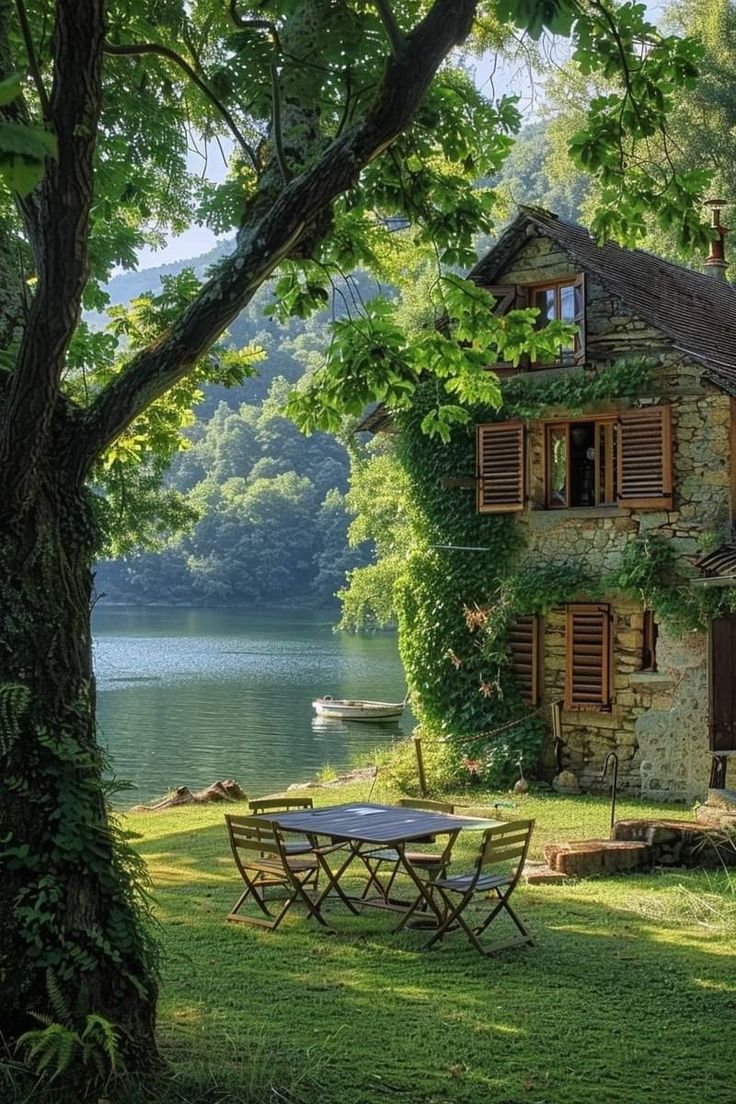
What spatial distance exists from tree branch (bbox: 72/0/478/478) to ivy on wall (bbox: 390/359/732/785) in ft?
36.1

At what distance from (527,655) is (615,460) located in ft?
9.56

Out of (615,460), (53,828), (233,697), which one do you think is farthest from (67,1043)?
(233,697)

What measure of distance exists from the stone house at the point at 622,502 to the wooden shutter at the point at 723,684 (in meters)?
0.02

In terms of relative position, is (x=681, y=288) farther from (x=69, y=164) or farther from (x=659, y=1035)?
(x=69, y=164)

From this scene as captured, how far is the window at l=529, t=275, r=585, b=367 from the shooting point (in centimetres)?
1573

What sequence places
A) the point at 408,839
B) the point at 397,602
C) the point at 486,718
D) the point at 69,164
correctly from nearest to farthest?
the point at 69,164 < the point at 408,839 < the point at 486,718 < the point at 397,602

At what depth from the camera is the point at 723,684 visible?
13.8 meters

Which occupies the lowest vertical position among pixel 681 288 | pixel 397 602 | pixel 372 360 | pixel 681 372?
pixel 397 602

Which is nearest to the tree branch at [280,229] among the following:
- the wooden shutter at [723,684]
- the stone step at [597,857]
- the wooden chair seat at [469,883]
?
the wooden chair seat at [469,883]

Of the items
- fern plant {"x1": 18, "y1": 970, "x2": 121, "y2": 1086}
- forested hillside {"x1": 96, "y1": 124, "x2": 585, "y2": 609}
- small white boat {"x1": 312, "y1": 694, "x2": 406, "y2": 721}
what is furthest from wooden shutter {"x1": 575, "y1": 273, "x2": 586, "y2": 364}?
→ forested hillside {"x1": 96, "y1": 124, "x2": 585, "y2": 609}

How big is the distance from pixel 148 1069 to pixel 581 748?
11.9 m

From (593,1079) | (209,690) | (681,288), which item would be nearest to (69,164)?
(593,1079)

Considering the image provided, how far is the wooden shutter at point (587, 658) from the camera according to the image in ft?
50.4

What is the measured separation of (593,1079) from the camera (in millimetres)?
5004
